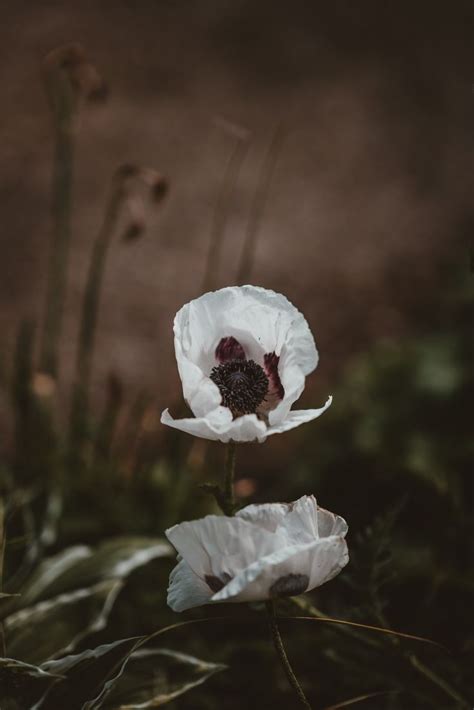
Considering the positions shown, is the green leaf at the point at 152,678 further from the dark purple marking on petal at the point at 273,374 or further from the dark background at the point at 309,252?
the dark purple marking on petal at the point at 273,374

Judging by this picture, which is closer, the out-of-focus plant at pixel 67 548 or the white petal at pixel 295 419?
the white petal at pixel 295 419

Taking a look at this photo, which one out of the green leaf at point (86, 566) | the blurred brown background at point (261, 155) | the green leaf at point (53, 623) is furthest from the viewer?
the blurred brown background at point (261, 155)

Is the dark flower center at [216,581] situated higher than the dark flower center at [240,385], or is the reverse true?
the dark flower center at [240,385]

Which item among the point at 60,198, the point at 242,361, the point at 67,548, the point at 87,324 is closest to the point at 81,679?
the point at 242,361

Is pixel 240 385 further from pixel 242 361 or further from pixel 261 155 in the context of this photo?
pixel 261 155

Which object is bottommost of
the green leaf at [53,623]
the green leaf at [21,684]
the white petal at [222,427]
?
the green leaf at [53,623]

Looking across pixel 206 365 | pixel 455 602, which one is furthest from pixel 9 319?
pixel 206 365

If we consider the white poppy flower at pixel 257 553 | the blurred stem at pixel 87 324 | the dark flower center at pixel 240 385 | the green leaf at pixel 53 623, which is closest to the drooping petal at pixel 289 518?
the white poppy flower at pixel 257 553

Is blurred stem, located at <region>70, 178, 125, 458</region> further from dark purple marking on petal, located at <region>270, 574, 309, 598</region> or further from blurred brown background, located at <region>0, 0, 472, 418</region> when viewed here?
blurred brown background, located at <region>0, 0, 472, 418</region>
